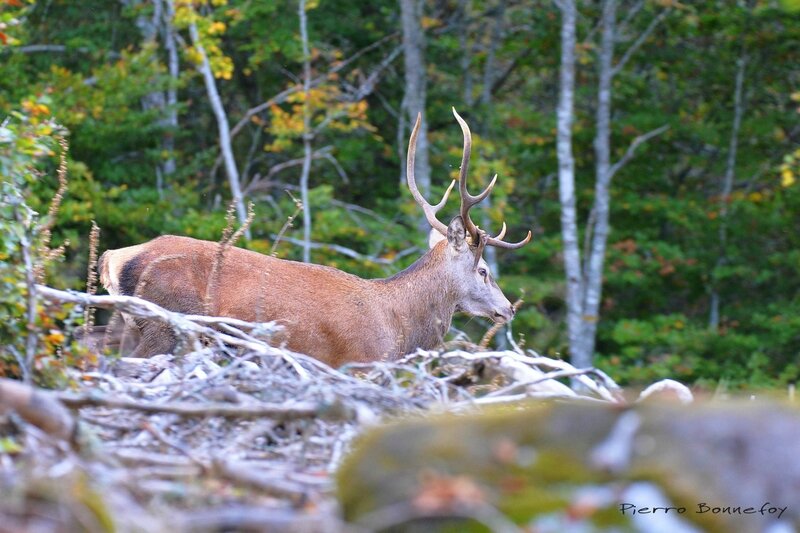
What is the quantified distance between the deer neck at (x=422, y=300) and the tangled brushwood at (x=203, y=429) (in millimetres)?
2813

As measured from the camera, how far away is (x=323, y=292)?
804 cm

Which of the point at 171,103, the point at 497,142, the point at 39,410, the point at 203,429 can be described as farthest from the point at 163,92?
the point at 39,410

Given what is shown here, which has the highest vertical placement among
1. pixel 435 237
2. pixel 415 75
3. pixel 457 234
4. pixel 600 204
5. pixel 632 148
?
pixel 415 75

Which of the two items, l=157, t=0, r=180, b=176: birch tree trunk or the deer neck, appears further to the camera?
l=157, t=0, r=180, b=176: birch tree trunk

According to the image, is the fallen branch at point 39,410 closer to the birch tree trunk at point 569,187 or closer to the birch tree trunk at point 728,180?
the birch tree trunk at point 569,187

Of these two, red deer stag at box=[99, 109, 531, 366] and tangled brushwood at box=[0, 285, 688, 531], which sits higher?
tangled brushwood at box=[0, 285, 688, 531]

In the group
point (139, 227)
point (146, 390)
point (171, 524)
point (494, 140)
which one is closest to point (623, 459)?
point (171, 524)

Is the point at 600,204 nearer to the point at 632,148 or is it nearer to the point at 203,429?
the point at 632,148

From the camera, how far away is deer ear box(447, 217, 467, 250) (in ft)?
29.1

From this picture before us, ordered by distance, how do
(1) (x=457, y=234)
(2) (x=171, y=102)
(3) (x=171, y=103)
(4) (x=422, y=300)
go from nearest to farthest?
1. (4) (x=422, y=300)
2. (1) (x=457, y=234)
3. (3) (x=171, y=103)
4. (2) (x=171, y=102)

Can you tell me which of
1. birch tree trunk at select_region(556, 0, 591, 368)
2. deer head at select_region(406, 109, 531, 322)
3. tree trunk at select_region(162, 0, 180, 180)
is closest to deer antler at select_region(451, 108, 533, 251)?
deer head at select_region(406, 109, 531, 322)

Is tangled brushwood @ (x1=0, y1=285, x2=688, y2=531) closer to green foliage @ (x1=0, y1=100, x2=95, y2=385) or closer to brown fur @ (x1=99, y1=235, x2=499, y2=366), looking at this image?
green foliage @ (x1=0, y1=100, x2=95, y2=385)

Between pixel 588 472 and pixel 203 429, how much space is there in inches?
60.7

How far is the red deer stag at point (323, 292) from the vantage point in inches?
290
